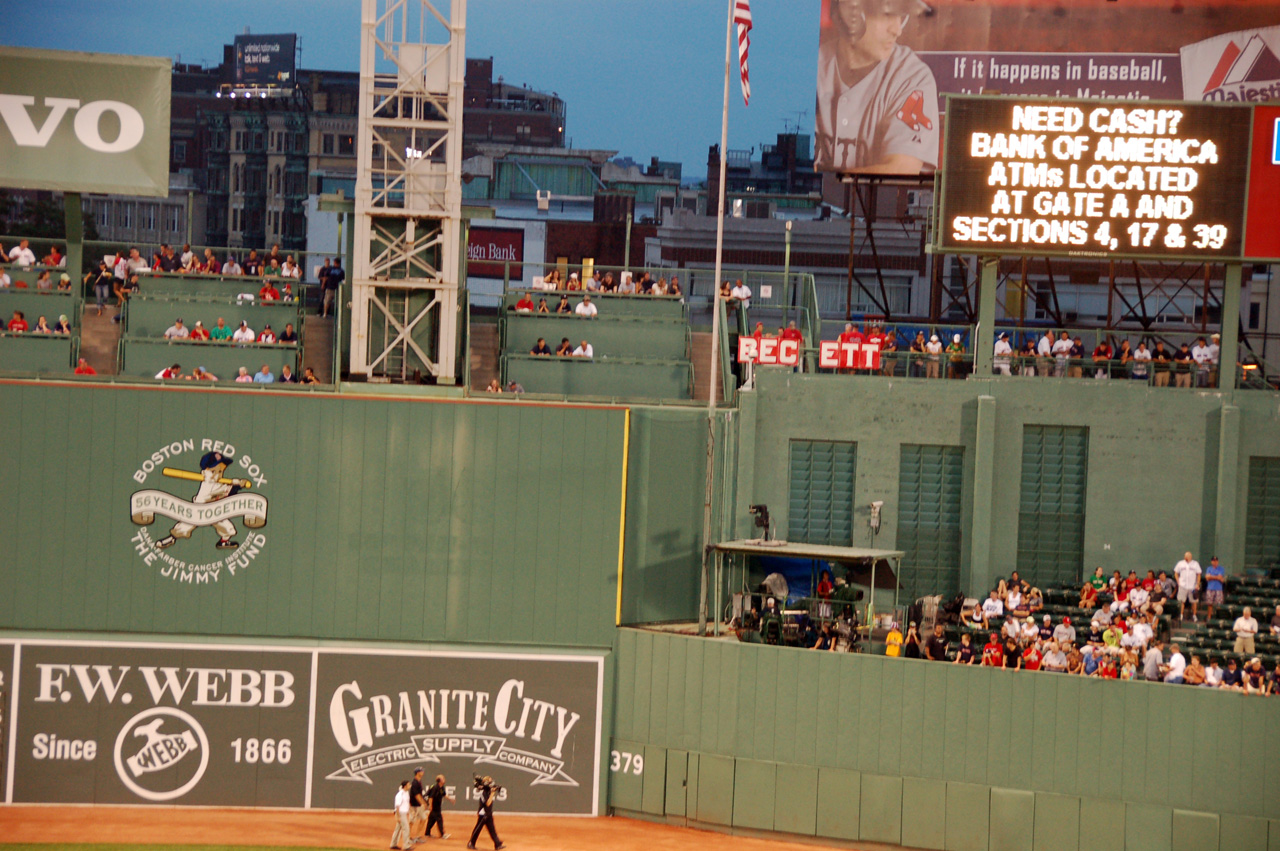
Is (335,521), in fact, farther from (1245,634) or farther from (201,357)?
(1245,634)

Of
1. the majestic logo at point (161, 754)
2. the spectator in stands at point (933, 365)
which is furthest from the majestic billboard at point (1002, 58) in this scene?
the majestic logo at point (161, 754)

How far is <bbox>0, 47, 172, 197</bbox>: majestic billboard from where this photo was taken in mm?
30453

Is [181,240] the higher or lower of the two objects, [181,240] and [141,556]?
the higher

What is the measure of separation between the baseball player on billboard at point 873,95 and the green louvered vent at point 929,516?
12403mm

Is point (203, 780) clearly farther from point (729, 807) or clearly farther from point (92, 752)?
point (729, 807)

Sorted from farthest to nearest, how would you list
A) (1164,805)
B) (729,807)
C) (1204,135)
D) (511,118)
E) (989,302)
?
(511,118) < (989,302) < (1204,135) < (729,807) < (1164,805)

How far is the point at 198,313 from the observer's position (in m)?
32.0

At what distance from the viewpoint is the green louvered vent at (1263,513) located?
1175 inches

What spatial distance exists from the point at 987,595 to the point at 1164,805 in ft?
23.8

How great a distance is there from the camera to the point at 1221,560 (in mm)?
29516

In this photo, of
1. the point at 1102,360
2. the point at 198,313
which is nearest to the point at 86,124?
the point at 198,313

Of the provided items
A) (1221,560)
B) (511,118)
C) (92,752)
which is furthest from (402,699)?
(511,118)

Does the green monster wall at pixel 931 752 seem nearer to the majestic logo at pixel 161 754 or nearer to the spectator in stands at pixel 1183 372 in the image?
the majestic logo at pixel 161 754

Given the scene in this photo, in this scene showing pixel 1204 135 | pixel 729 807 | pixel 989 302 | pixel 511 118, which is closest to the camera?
pixel 729 807
